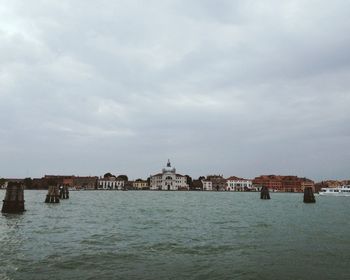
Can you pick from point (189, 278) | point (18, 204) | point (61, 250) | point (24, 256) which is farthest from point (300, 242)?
point (18, 204)

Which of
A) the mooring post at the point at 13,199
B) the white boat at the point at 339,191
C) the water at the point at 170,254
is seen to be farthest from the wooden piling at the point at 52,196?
the white boat at the point at 339,191

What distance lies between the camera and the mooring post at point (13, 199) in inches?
1705

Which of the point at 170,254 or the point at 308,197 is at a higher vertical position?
the point at 308,197

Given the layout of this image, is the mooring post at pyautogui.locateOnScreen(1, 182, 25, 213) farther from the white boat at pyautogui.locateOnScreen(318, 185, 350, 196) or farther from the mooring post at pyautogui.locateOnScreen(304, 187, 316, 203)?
the white boat at pyautogui.locateOnScreen(318, 185, 350, 196)

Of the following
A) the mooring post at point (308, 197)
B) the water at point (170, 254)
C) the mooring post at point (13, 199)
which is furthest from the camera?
the mooring post at point (308, 197)

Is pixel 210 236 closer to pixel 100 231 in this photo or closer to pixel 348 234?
pixel 100 231

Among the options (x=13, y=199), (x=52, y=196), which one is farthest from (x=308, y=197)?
(x=13, y=199)

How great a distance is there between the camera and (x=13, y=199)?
4531cm

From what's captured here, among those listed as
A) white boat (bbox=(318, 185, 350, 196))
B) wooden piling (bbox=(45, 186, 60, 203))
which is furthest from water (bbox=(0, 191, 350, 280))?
white boat (bbox=(318, 185, 350, 196))

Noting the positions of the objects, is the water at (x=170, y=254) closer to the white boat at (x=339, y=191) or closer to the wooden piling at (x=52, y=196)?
the wooden piling at (x=52, y=196)

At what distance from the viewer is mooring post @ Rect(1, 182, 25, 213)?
4331cm

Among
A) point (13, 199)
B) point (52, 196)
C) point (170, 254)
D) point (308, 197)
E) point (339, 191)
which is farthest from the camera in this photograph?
point (339, 191)

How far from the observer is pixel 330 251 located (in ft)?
74.3

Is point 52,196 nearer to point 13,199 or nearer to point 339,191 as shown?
point 13,199
